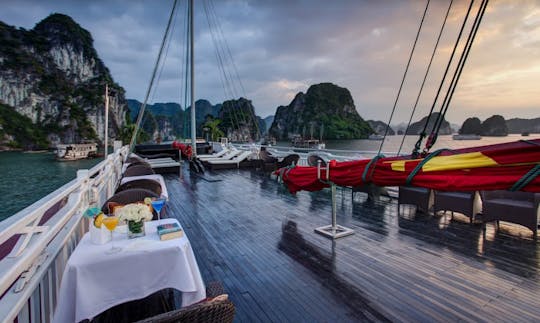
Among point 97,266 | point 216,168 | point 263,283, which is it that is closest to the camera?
point 97,266

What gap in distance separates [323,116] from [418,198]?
93.0 metres

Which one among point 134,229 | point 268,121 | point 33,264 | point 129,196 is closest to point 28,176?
point 129,196

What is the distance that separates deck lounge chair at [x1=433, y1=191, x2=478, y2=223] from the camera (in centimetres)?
426

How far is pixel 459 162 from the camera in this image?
2041mm

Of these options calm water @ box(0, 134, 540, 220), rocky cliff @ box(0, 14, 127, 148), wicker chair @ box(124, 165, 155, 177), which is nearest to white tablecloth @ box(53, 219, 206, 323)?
wicker chair @ box(124, 165, 155, 177)

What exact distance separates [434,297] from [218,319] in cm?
208

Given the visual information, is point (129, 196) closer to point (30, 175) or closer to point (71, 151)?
point (30, 175)

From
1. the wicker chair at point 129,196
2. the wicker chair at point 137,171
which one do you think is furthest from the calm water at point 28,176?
the wicker chair at point 129,196

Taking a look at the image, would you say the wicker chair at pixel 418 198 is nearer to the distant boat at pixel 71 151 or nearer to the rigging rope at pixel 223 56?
the rigging rope at pixel 223 56

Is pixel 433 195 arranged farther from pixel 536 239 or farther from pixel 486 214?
pixel 536 239

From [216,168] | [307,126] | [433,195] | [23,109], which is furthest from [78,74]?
[433,195]

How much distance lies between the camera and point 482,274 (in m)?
2.73

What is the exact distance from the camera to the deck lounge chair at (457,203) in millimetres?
4258

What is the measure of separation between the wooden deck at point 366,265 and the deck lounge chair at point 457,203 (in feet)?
0.58
